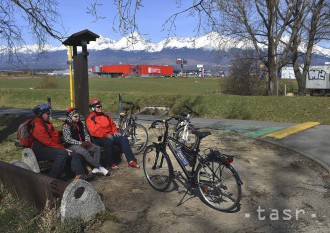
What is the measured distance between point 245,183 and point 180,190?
44.6 inches

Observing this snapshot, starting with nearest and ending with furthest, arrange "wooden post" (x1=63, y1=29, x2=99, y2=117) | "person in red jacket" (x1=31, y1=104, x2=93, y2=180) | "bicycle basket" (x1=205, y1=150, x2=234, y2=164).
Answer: "bicycle basket" (x1=205, y1=150, x2=234, y2=164) < "person in red jacket" (x1=31, y1=104, x2=93, y2=180) < "wooden post" (x1=63, y1=29, x2=99, y2=117)

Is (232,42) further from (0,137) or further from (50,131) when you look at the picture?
(50,131)

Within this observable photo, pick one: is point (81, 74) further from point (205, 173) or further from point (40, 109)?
point (205, 173)

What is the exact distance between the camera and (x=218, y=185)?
515cm

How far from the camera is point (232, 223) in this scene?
4.77m

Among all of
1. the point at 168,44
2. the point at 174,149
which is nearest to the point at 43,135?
the point at 174,149

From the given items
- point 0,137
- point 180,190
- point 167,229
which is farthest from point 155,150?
point 0,137

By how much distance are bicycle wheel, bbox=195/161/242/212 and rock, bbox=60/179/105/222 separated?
1.37m

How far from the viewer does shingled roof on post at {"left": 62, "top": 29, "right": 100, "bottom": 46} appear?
11.7 meters

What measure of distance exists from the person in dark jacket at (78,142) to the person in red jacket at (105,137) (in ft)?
1.07

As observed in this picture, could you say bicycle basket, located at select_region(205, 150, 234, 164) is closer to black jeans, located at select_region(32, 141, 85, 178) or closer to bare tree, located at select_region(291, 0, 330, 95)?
black jeans, located at select_region(32, 141, 85, 178)

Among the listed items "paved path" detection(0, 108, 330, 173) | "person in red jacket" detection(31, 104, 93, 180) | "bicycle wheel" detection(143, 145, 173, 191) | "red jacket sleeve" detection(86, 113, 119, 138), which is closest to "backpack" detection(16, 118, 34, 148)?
"person in red jacket" detection(31, 104, 93, 180)

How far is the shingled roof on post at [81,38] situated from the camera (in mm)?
11738

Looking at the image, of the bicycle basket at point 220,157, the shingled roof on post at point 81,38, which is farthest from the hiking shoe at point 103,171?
the shingled roof on post at point 81,38
